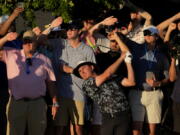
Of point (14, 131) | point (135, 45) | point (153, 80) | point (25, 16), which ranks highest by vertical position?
point (25, 16)

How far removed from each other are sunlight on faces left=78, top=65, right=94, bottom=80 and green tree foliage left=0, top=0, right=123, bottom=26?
0.76 m

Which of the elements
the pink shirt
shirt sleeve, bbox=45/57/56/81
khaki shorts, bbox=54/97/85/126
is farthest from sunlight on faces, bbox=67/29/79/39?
khaki shorts, bbox=54/97/85/126

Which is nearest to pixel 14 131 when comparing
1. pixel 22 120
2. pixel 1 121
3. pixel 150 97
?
pixel 22 120

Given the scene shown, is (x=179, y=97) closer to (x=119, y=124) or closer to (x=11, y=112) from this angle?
(x=119, y=124)

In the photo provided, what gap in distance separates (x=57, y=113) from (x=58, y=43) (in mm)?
1011

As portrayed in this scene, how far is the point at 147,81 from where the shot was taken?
22.9 feet

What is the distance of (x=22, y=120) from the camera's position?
6.74m

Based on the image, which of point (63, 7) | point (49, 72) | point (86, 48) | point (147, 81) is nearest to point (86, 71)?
point (49, 72)

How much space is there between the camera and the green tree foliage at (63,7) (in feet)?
21.4

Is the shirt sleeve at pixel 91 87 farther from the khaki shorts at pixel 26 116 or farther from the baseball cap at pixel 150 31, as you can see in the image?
the baseball cap at pixel 150 31

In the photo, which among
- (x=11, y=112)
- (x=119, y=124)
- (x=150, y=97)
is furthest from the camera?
(x=150, y=97)

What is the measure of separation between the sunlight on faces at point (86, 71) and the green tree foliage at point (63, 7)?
Answer: 2.48ft

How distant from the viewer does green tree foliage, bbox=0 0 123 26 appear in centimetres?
653

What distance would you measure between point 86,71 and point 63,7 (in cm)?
92
